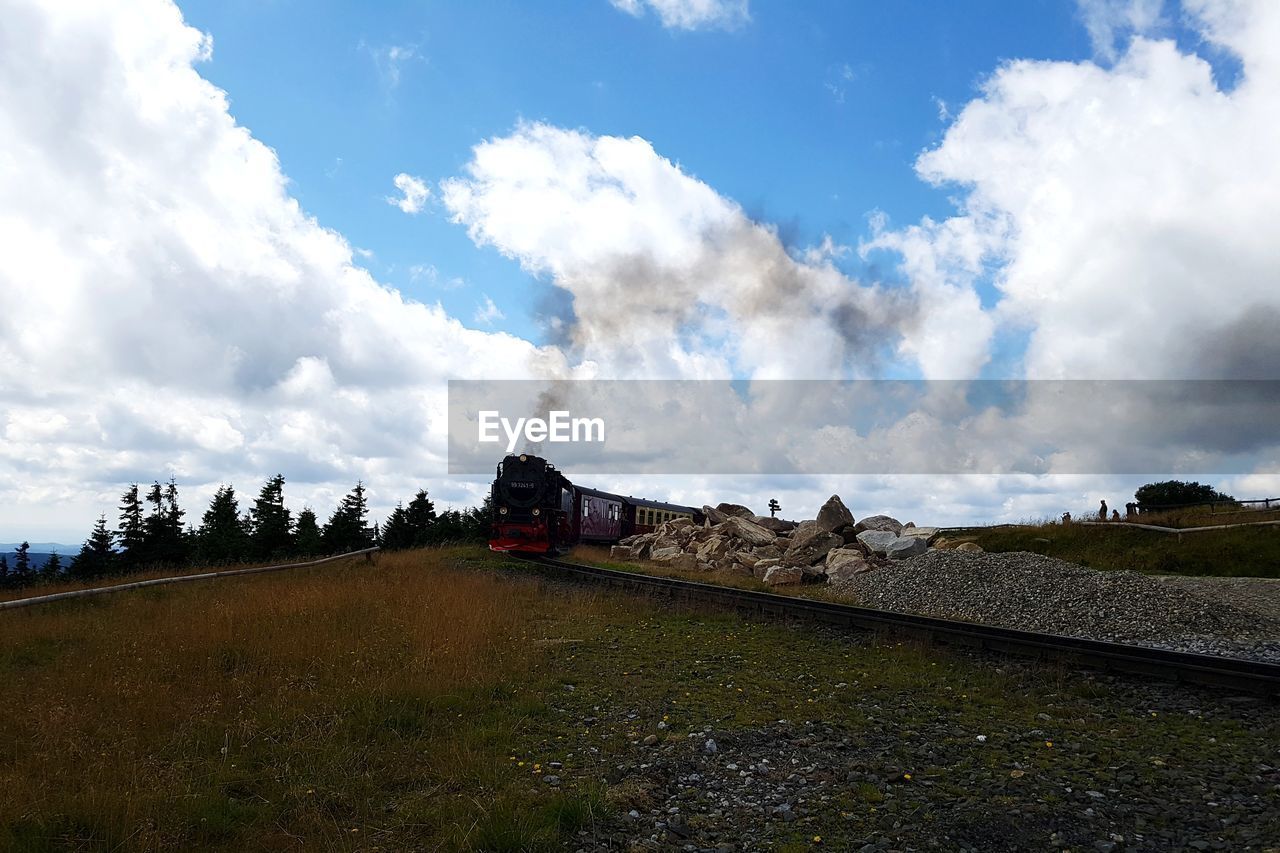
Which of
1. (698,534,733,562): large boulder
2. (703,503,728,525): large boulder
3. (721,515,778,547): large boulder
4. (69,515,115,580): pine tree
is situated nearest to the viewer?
(698,534,733,562): large boulder

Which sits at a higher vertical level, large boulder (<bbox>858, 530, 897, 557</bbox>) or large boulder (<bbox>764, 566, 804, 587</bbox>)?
large boulder (<bbox>858, 530, 897, 557</bbox>)

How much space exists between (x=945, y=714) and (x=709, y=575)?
732 inches

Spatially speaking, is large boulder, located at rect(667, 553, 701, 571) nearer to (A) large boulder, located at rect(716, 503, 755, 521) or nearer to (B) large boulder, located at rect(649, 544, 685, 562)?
(B) large boulder, located at rect(649, 544, 685, 562)

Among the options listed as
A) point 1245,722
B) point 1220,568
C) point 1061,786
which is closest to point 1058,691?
point 1245,722

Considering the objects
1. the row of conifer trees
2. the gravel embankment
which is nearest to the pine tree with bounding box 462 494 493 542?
the row of conifer trees

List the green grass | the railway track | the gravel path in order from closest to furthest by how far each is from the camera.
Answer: the railway track < the gravel path < the green grass

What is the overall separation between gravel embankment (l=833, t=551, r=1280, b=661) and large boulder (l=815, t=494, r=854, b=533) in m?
7.05

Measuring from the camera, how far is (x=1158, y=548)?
29609 mm

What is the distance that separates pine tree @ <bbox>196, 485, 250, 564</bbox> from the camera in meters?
51.1

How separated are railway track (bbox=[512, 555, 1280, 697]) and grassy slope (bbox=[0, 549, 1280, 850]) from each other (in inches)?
38.2

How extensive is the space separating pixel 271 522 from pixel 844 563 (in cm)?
4069

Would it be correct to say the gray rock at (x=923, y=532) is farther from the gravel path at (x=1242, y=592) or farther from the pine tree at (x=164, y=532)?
the pine tree at (x=164, y=532)

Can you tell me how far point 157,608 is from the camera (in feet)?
48.2

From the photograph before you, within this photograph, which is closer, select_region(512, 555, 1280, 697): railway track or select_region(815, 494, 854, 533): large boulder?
select_region(512, 555, 1280, 697): railway track
